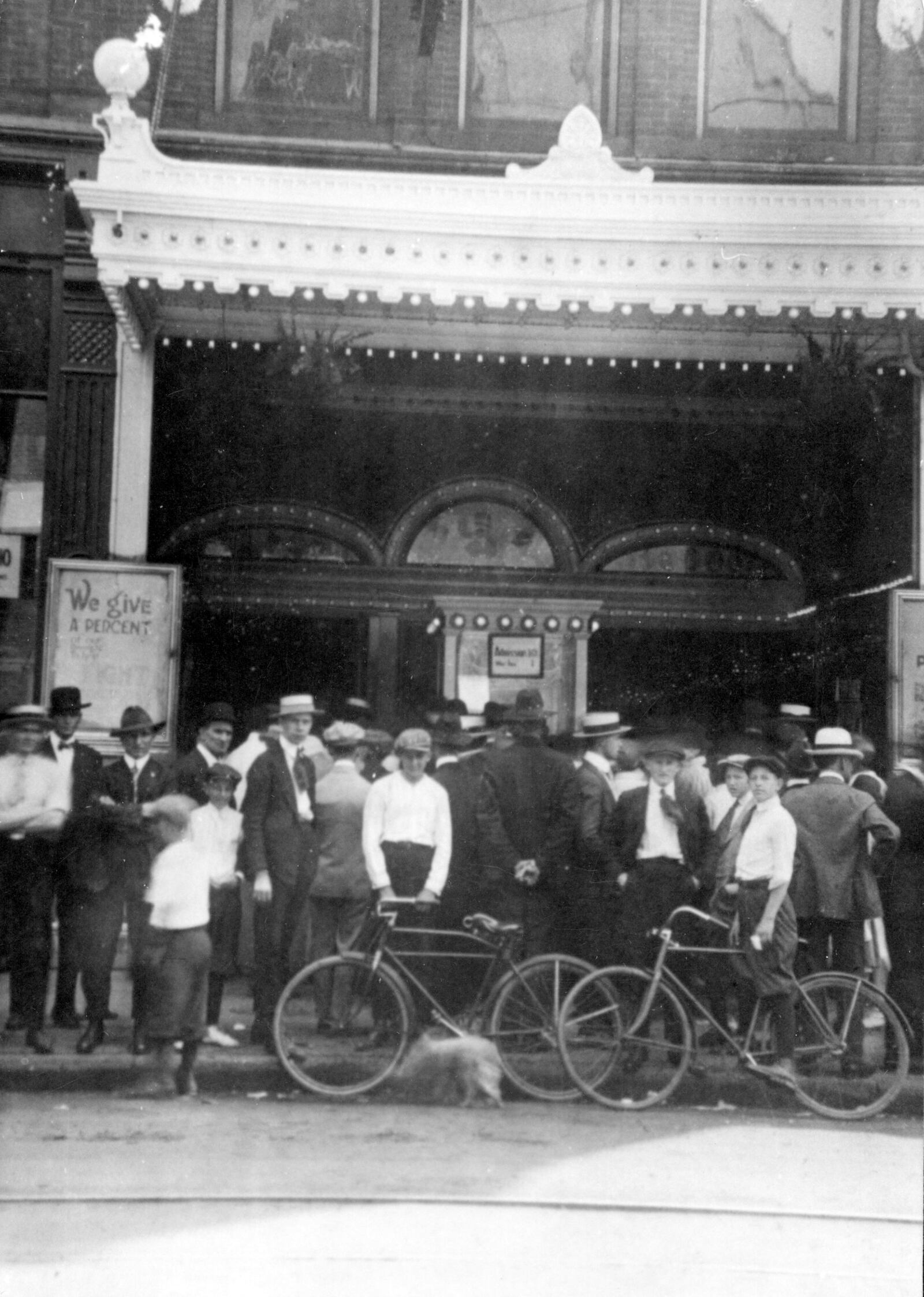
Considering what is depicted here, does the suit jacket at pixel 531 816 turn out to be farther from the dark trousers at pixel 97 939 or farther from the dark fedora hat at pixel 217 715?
the dark trousers at pixel 97 939

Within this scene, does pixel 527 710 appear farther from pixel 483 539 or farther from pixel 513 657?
pixel 483 539

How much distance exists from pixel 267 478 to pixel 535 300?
3.28 m

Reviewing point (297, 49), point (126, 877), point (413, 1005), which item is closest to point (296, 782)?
point (126, 877)

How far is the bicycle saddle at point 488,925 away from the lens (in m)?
8.95

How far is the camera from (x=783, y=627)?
46.4 feet

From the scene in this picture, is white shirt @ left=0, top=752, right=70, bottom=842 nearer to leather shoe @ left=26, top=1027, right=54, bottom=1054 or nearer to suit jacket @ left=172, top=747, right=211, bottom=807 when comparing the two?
suit jacket @ left=172, top=747, right=211, bottom=807

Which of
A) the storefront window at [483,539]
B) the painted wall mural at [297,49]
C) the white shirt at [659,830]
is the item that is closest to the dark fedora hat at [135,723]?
the white shirt at [659,830]

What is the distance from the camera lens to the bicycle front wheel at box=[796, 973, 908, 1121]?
8773mm

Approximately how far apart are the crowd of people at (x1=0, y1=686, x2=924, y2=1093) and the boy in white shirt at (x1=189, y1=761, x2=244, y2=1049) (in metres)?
0.01

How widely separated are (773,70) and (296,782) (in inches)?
286

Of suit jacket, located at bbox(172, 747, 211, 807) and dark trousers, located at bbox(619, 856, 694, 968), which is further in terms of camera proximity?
suit jacket, located at bbox(172, 747, 211, 807)

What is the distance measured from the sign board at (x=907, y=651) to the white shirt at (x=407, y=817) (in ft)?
13.8

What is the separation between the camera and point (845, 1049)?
29.0ft

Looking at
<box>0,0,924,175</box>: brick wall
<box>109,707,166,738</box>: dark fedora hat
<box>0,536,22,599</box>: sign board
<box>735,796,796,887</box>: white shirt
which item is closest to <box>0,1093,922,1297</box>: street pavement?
<box>735,796,796,887</box>: white shirt
